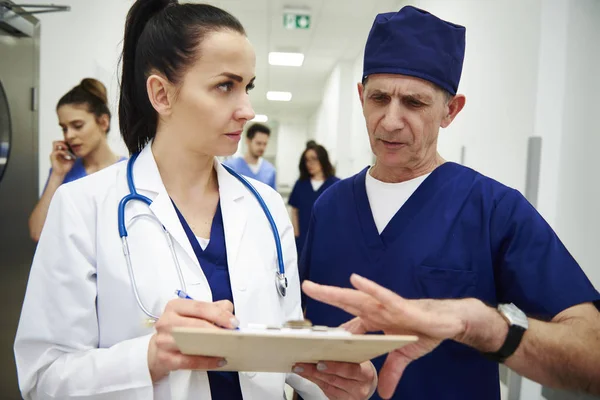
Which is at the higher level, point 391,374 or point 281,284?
point 281,284

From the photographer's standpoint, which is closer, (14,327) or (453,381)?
(453,381)

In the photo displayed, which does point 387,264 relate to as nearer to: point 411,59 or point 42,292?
point 411,59

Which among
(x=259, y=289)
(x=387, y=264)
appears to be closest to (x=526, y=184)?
(x=387, y=264)

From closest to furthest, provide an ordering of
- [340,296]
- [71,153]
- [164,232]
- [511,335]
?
[340,296], [511,335], [164,232], [71,153]

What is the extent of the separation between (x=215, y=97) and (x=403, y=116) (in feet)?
1.49

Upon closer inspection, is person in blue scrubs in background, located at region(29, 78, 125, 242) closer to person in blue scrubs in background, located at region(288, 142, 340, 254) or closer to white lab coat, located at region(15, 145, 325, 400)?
white lab coat, located at region(15, 145, 325, 400)

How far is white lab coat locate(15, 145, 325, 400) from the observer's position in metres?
0.80

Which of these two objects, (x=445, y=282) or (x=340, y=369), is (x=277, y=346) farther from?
(x=445, y=282)

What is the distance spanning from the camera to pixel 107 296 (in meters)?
0.84

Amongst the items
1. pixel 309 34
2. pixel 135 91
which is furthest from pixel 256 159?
pixel 135 91

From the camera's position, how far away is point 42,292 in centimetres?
82

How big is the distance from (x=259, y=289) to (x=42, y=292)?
0.41m

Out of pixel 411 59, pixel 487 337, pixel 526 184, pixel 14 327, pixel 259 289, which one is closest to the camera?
pixel 487 337

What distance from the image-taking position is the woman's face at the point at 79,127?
1984mm
